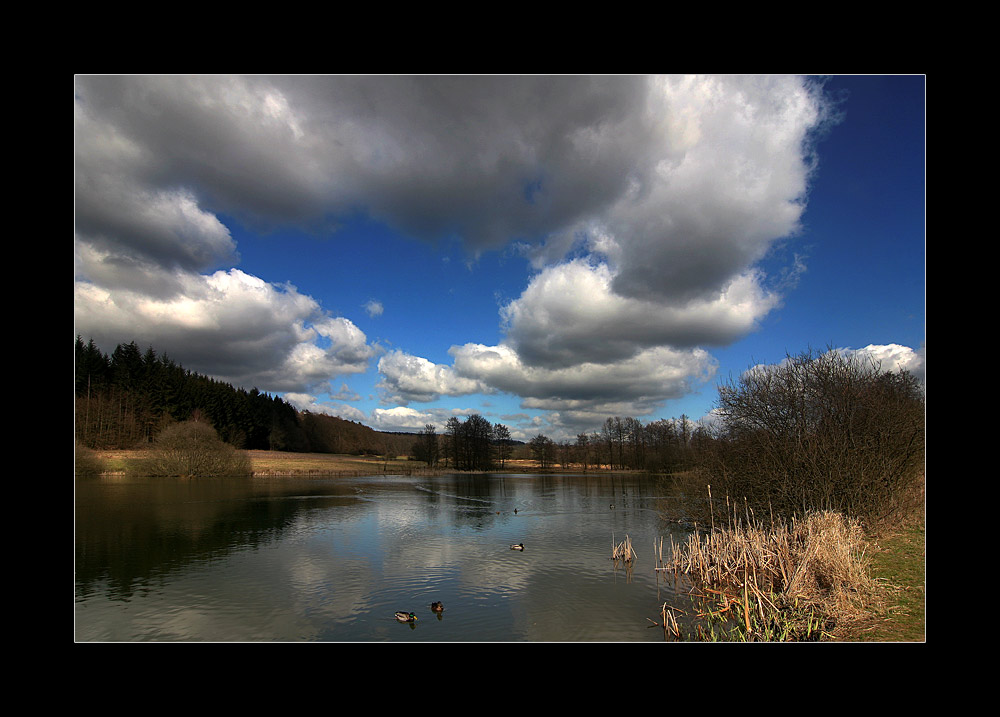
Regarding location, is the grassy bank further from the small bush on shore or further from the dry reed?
the small bush on shore

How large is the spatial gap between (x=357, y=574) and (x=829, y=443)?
681 inches

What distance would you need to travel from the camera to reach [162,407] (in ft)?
228

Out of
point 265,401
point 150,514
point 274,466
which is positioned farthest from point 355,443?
point 150,514

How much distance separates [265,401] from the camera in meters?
93.3

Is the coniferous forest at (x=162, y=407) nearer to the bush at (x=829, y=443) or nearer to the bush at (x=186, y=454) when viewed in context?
the bush at (x=186, y=454)

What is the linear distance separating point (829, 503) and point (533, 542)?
12.8 meters

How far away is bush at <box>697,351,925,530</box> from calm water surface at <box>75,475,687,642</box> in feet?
18.0

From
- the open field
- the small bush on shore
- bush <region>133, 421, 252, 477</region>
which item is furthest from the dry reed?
the open field

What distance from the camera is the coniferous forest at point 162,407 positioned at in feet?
183

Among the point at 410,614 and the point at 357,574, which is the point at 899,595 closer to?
the point at 410,614

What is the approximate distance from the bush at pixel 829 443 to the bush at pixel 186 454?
185 ft

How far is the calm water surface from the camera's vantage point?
11.6 metres

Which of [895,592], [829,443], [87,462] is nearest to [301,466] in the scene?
[87,462]

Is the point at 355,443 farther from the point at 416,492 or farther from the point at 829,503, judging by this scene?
the point at 829,503
